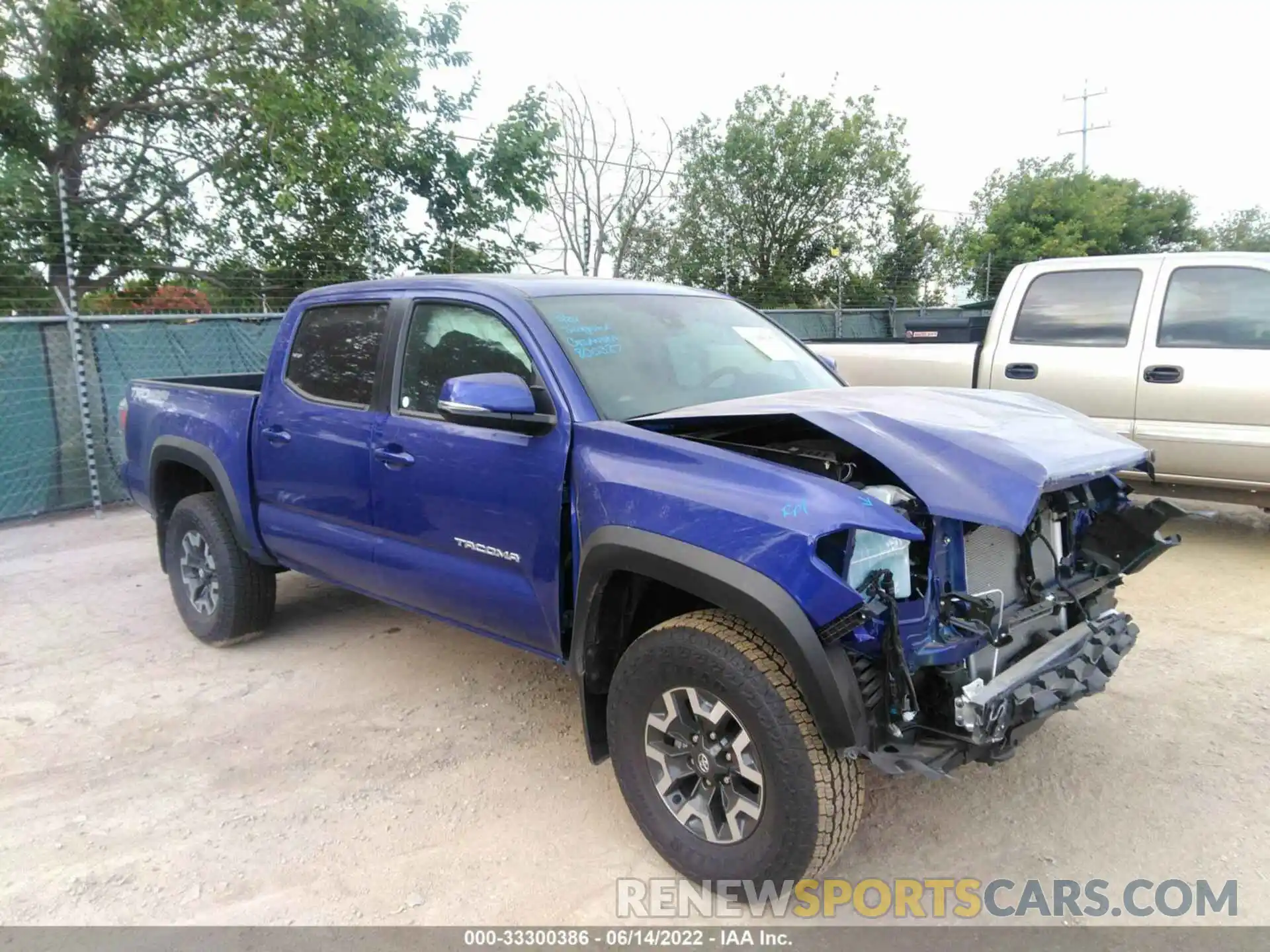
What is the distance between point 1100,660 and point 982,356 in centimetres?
430

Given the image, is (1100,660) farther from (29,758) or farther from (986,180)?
(986,180)

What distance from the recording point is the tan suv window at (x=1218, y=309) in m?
5.69

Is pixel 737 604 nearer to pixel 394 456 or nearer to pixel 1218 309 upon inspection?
pixel 394 456

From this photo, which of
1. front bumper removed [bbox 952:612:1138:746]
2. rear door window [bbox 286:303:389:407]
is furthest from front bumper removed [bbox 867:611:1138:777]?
rear door window [bbox 286:303:389:407]

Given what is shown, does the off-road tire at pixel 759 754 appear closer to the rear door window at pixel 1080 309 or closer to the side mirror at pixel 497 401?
the side mirror at pixel 497 401

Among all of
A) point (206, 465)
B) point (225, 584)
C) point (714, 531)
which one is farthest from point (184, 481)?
point (714, 531)

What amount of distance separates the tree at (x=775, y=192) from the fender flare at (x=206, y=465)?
1409cm

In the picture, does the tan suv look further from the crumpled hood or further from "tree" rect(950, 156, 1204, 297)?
"tree" rect(950, 156, 1204, 297)

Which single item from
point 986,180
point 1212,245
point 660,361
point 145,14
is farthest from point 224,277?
point 1212,245

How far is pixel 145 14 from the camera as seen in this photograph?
30.9ft

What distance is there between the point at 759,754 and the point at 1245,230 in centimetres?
4138

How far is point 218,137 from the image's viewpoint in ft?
35.7

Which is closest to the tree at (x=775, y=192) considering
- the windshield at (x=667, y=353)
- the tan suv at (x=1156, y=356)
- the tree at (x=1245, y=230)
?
the tan suv at (x=1156, y=356)

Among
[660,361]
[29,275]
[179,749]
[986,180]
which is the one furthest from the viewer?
[986,180]
